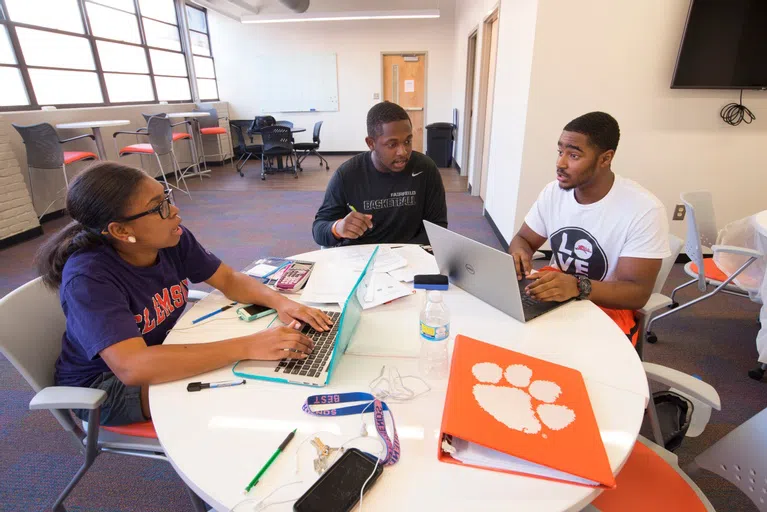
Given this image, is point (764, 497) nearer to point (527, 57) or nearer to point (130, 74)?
point (527, 57)

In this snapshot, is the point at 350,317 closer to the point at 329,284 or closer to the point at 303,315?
the point at 303,315

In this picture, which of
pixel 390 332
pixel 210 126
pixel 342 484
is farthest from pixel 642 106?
pixel 210 126

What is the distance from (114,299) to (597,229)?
157cm

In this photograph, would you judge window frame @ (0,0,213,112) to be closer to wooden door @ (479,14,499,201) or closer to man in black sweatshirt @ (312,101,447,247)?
man in black sweatshirt @ (312,101,447,247)

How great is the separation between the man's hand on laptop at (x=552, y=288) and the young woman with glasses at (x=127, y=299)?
0.63 m

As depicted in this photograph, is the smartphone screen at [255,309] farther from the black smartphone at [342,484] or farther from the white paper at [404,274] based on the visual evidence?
the black smartphone at [342,484]

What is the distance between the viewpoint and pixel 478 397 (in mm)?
779

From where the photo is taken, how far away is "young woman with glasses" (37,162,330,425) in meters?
0.92

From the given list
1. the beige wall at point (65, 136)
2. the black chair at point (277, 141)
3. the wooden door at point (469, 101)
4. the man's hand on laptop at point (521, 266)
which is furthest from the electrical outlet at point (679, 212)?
the black chair at point (277, 141)

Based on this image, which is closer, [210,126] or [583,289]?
[583,289]

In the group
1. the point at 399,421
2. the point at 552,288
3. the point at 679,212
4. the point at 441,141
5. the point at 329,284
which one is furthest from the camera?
the point at 441,141

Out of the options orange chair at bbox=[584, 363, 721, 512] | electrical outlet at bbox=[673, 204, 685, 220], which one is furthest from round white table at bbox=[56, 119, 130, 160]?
electrical outlet at bbox=[673, 204, 685, 220]

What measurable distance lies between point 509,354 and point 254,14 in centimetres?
925

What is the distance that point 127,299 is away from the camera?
1.07m
